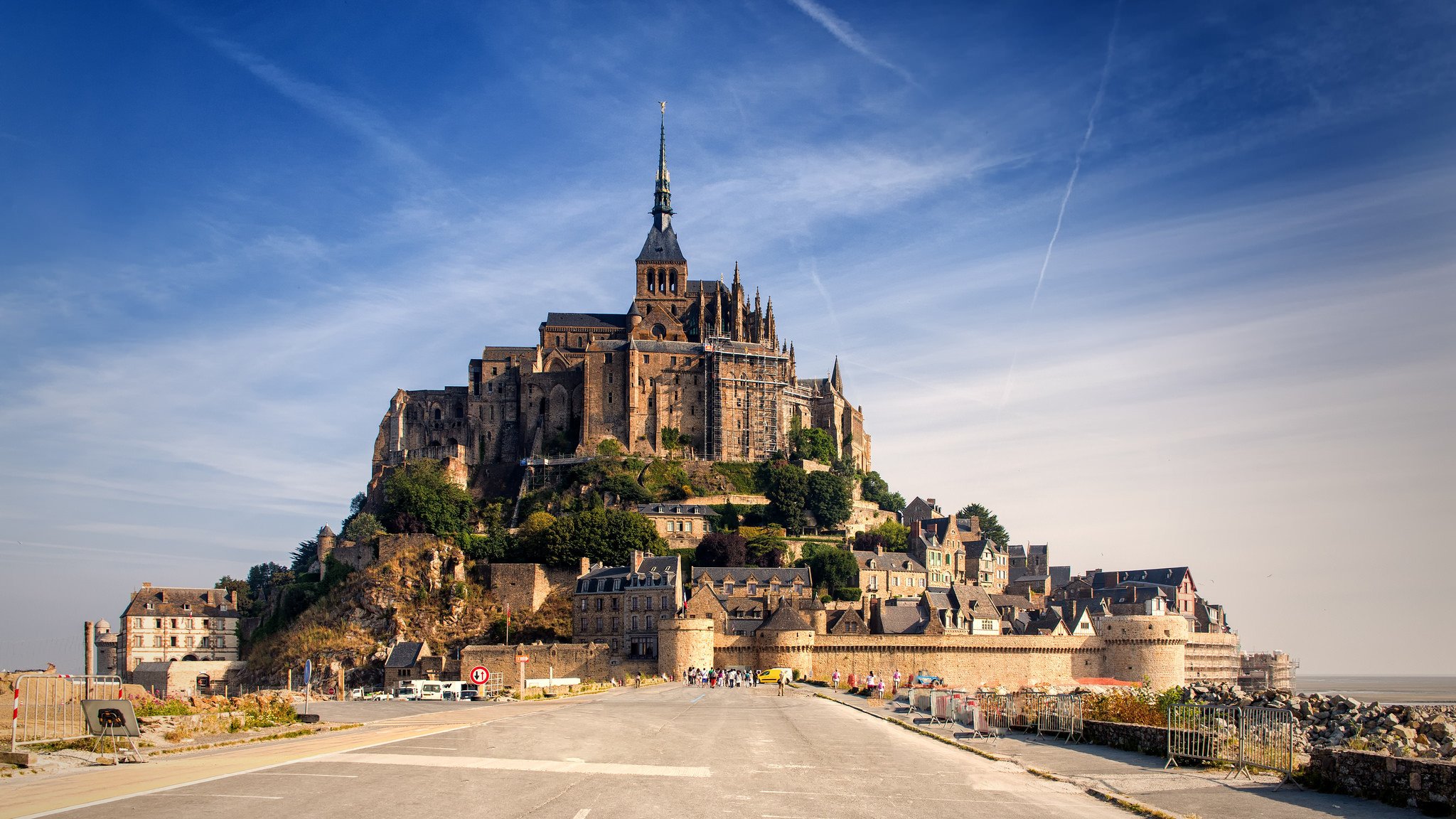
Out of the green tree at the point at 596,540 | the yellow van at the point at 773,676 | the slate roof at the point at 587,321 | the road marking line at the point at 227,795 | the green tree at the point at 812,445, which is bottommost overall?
the yellow van at the point at 773,676

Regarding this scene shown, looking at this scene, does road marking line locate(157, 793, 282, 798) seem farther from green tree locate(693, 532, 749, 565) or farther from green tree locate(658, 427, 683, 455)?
green tree locate(658, 427, 683, 455)

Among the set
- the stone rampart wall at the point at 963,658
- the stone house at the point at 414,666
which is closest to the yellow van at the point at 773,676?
the stone rampart wall at the point at 963,658

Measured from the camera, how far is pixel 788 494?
3885 inches

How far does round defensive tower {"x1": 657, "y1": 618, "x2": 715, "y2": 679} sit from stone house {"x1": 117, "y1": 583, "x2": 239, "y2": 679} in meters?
36.8

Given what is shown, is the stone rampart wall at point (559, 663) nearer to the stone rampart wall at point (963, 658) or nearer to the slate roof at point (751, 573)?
the slate roof at point (751, 573)

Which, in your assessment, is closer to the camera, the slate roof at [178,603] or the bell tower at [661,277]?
the slate roof at [178,603]

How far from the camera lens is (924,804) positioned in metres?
18.0

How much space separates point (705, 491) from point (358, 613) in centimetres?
3255

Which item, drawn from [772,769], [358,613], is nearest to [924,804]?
[772,769]

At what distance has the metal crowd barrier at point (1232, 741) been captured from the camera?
22250 mm

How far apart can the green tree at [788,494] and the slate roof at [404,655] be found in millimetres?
34364

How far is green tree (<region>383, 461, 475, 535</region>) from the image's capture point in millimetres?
90688

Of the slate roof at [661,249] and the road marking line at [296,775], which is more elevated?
the slate roof at [661,249]

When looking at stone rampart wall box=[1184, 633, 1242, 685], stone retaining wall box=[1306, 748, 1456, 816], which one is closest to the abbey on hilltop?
stone rampart wall box=[1184, 633, 1242, 685]
